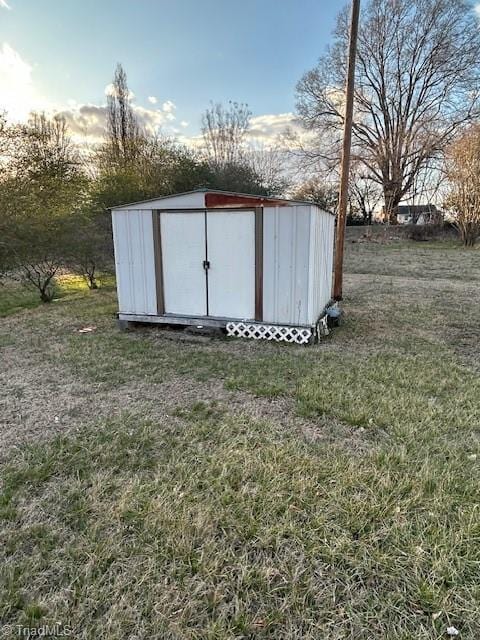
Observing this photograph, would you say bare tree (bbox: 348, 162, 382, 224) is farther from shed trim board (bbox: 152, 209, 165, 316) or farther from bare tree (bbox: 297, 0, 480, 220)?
shed trim board (bbox: 152, 209, 165, 316)

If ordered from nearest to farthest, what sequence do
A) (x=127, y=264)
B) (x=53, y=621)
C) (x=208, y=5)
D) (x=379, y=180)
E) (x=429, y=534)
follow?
1. (x=53, y=621)
2. (x=429, y=534)
3. (x=127, y=264)
4. (x=208, y=5)
5. (x=379, y=180)

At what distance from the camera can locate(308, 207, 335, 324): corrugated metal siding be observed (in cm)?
451

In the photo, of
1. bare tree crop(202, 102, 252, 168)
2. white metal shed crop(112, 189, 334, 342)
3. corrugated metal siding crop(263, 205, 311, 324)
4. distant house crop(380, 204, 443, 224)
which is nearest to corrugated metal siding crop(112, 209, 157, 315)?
white metal shed crop(112, 189, 334, 342)

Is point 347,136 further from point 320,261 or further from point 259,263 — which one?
point 259,263

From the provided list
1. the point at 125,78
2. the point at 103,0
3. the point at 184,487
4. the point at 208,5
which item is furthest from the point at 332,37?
the point at 184,487

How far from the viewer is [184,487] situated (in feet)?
6.68

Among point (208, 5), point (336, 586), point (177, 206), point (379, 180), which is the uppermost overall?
point (208, 5)

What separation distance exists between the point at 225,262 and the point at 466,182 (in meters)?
15.4

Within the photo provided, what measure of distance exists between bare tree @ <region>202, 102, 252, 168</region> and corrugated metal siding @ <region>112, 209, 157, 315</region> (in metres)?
15.0

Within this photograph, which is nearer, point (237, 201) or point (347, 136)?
point (237, 201)

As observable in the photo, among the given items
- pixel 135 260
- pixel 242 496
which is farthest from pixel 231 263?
pixel 242 496

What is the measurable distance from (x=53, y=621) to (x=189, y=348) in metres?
3.30

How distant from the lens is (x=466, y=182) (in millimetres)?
15578

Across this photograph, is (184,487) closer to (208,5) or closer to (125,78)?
(208,5)
